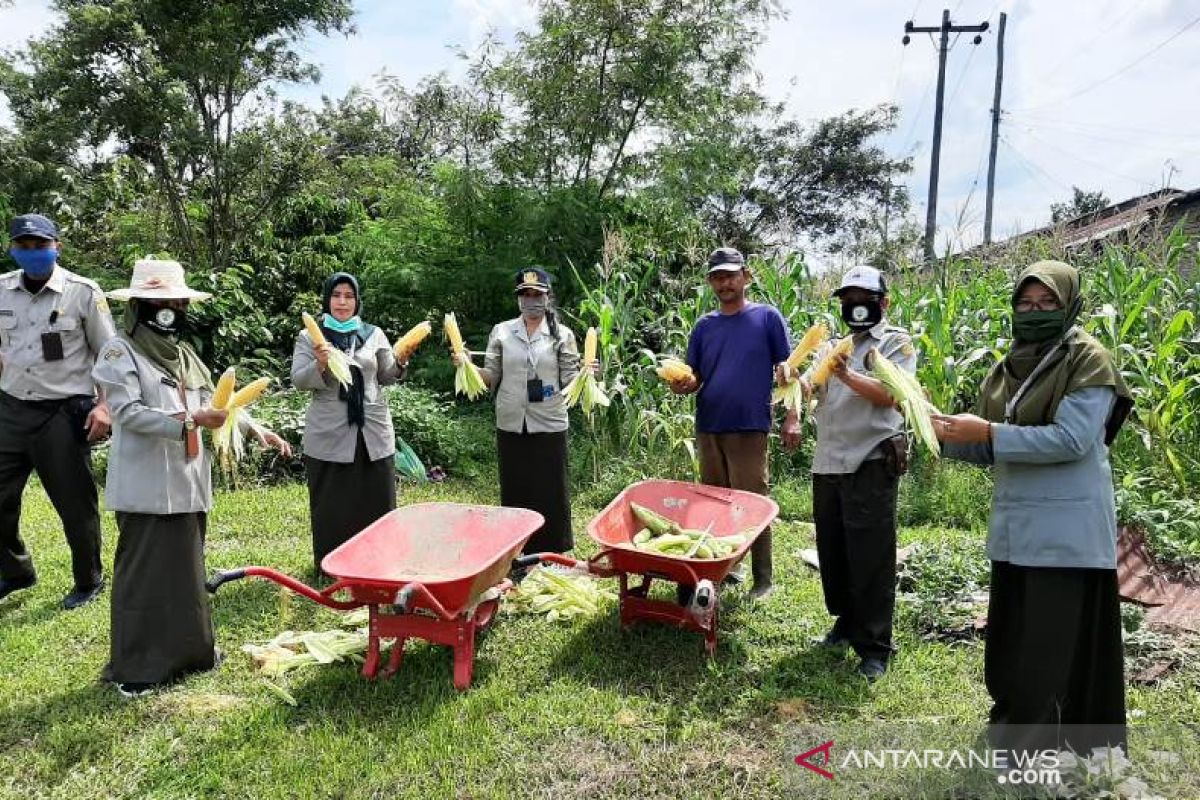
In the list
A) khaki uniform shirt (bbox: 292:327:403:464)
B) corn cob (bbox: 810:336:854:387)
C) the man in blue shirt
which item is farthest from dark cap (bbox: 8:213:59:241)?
corn cob (bbox: 810:336:854:387)

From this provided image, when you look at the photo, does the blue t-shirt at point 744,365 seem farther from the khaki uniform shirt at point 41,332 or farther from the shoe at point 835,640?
the khaki uniform shirt at point 41,332

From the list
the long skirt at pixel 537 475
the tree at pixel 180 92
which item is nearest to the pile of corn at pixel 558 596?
the long skirt at pixel 537 475

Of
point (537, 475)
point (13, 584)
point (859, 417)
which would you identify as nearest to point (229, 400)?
point (537, 475)

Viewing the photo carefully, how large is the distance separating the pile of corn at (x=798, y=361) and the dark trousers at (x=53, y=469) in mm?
4370

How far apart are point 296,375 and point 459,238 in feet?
19.8

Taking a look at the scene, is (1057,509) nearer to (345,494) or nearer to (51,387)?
(345,494)

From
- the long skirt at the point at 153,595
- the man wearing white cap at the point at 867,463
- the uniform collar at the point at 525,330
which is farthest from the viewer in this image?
the uniform collar at the point at 525,330

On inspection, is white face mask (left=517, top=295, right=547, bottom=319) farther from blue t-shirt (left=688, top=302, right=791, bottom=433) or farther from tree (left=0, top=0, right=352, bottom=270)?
tree (left=0, top=0, right=352, bottom=270)

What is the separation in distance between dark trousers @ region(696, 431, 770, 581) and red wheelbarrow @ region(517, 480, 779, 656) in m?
0.34

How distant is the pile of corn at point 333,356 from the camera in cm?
451

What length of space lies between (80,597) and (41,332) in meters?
1.71

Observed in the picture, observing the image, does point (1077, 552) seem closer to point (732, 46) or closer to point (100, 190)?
point (732, 46)

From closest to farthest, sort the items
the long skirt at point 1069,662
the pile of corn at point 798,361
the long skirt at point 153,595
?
the long skirt at point 1069,662 < the long skirt at point 153,595 < the pile of corn at point 798,361

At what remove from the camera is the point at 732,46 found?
11016 mm
